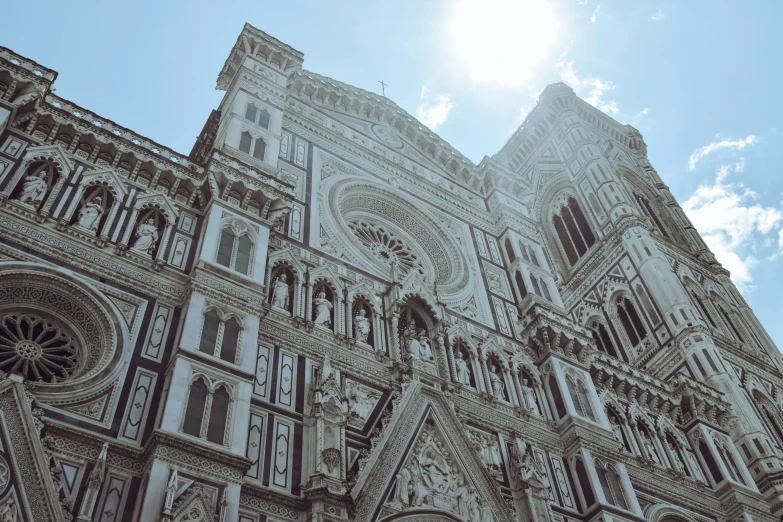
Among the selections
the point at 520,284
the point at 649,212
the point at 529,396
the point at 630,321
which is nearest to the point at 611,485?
the point at 529,396

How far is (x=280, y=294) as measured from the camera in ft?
45.4

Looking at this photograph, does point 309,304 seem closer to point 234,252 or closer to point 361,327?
point 361,327

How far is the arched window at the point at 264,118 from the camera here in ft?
57.7

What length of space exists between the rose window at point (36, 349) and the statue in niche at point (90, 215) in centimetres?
190

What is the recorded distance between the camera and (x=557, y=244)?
3372 centimetres

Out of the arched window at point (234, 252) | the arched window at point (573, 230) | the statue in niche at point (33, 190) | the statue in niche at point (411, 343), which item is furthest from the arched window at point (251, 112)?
the arched window at point (573, 230)

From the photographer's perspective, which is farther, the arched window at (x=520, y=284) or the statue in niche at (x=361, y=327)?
the arched window at (x=520, y=284)

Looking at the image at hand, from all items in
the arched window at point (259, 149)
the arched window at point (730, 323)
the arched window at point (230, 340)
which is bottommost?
the arched window at point (230, 340)

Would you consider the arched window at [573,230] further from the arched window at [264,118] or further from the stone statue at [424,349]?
the stone statue at [424,349]

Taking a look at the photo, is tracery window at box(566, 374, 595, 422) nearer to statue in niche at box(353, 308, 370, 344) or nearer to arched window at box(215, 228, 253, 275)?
statue in niche at box(353, 308, 370, 344)

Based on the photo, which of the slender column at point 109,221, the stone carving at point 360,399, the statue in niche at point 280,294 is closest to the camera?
the slender column at point 109,221

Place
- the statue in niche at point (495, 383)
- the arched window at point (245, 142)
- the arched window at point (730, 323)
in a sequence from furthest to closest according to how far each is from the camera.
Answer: the arched window at point (730, 323) → the arched window at point (245, 142) → the statue in niche at point (495, 383)

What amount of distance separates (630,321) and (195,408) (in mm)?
19967

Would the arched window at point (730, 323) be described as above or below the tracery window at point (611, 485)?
above
